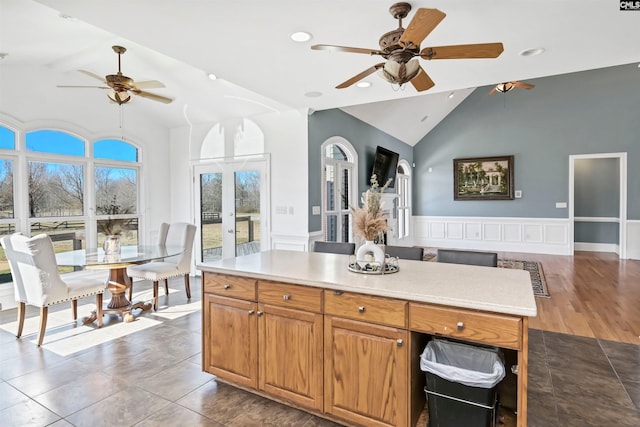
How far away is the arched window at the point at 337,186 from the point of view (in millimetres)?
5426

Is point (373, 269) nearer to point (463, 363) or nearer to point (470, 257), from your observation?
point (463, 363)

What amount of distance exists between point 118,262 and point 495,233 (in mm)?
8378

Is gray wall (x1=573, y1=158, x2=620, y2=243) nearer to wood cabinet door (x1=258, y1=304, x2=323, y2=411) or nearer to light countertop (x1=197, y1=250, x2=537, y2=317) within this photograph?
light countertop (x1=197, y1=250, x2=537, y2=317)

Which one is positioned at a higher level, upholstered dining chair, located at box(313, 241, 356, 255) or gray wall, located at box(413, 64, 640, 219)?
gray wall, located at box(413, 64, 640, 219)

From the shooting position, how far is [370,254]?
2266mm

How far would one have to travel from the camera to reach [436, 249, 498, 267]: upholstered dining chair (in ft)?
8.65

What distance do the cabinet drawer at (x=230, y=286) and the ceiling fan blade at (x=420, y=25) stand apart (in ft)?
6.05

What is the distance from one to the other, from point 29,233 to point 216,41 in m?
3.85

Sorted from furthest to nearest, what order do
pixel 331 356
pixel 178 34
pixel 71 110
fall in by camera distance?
1. pixel 71 110
2. pixel 178 34
3. pixel 331 356

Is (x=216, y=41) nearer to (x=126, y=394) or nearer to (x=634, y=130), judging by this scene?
(x=126, y=394)

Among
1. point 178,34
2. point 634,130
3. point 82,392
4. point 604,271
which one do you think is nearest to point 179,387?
point 82,392

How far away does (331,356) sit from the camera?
2.02 metres

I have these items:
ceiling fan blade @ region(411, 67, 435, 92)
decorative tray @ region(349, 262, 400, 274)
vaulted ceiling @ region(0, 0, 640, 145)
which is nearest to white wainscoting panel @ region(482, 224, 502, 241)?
vaulted ceiling @ region(0, 0, 640, 145)

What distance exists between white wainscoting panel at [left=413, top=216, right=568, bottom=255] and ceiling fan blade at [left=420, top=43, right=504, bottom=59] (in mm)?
7366
